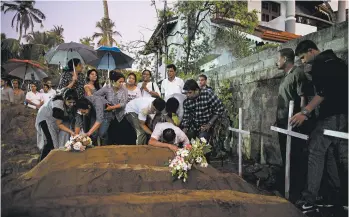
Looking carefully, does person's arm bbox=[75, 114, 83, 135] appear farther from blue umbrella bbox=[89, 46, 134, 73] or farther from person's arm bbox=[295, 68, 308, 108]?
person's arm bbox=[295, 68, 308, 108]

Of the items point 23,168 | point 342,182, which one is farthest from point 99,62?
point 342,182

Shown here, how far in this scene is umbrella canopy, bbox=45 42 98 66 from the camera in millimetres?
5633

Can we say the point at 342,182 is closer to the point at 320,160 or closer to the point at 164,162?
the point at 320,160

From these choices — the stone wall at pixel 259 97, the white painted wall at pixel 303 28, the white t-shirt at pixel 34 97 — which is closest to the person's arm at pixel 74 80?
the stone wall at pixel 259 97

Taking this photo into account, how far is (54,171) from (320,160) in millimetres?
2983

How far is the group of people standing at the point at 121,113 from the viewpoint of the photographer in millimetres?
4398

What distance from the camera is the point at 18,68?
6.04m

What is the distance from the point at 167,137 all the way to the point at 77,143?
48.2 inches

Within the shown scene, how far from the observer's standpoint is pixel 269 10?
14.0m

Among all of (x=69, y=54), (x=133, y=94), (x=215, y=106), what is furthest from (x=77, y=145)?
(x=69, y=54)

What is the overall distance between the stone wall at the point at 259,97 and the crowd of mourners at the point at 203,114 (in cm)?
40

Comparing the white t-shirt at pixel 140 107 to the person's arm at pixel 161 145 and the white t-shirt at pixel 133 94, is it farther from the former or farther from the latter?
the person's arm at pixel 161 145

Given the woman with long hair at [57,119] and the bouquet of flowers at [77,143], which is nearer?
the bouquet of flowers at [77,143]

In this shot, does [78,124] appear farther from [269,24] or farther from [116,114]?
[269,24]
